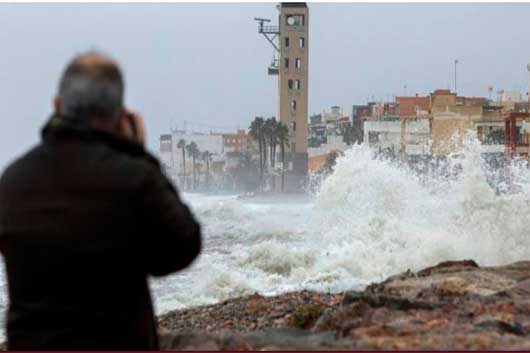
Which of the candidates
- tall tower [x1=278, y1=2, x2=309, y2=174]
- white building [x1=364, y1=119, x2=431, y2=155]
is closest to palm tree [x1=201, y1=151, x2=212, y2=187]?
tall tower [x1=278, y1=2, x2=309, y2=174]

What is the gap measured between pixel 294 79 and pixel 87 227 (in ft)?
269

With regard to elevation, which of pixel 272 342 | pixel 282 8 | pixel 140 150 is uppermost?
pixel 282 8

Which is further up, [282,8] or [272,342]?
[282,8]

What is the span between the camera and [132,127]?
2703mm

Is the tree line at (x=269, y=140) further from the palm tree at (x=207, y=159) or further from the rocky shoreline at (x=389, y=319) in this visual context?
the rocky shoreline at (x=389, y=319)

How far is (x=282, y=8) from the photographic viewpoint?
87.9m

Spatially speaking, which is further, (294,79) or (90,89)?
(294,79)

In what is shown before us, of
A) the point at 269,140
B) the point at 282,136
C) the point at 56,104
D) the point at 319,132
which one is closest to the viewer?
the point at 56,104

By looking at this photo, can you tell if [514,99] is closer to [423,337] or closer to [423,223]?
[423,223]

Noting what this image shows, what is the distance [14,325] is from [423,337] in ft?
10.5

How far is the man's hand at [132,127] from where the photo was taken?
265cm

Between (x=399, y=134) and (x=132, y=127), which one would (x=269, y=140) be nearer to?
(x=399, y=134)

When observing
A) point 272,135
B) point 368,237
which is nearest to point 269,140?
point 272,135

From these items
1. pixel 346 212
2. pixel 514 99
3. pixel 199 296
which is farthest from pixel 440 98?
pixel 199 296
